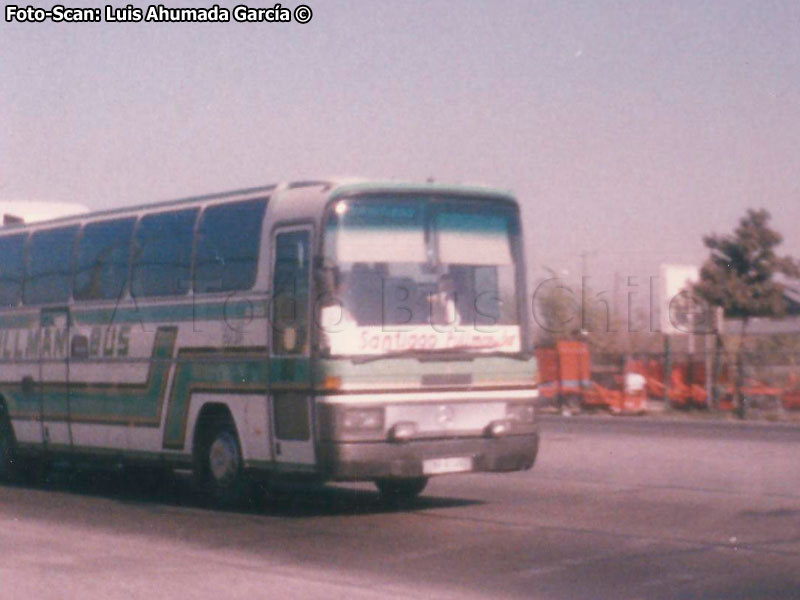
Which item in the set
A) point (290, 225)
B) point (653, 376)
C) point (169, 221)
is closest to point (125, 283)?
point (169, 221)

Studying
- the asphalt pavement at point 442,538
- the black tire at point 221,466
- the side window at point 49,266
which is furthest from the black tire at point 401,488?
the side window at point 49,266

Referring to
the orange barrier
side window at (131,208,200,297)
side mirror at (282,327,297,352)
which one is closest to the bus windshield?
side mirror at (282,327,297,352)

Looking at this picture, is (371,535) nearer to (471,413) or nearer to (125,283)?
(471,413)

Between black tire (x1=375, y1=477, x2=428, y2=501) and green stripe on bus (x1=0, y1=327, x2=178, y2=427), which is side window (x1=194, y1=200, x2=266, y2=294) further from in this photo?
black tire (x1=375, y1=477, x2=428, y2=501)

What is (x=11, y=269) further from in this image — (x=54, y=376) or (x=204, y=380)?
(x=204, y=380)

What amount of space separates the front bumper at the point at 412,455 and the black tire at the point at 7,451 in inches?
267

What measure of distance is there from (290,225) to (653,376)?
85.8 feet

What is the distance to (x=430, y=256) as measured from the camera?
1404cm

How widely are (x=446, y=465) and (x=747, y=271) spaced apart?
49161 mm

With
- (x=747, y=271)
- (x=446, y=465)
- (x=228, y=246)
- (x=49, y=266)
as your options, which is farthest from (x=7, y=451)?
(x=747, y=271)

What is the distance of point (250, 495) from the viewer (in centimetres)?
1477

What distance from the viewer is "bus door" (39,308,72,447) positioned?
1747 cm

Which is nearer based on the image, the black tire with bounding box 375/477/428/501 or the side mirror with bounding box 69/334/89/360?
the black tire with bounding box 375/477/428/501

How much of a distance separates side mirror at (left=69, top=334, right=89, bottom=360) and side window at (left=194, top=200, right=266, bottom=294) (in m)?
2.50
